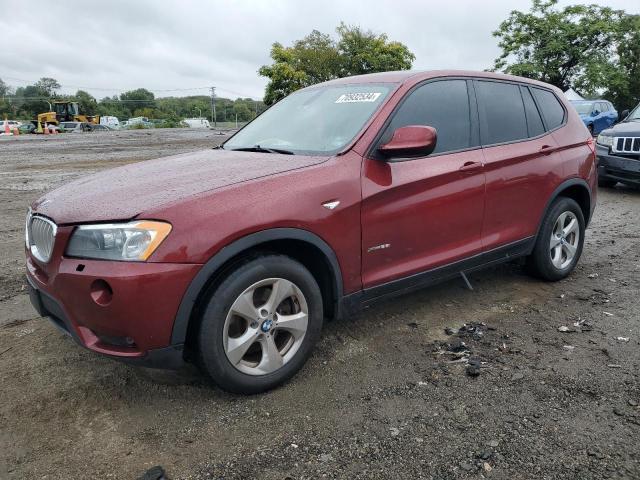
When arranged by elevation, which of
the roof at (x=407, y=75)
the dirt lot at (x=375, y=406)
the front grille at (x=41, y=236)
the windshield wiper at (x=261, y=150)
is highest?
the roof at (x=407, y=75)

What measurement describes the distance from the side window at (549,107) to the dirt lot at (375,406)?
156 centimetres

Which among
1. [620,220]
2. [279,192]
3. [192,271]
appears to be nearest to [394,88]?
[279,192]

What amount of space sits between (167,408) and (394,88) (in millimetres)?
2339

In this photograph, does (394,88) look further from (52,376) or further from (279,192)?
(52,376)

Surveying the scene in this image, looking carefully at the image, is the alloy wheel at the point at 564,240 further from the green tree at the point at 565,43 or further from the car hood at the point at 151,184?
the green tree at the point at 565,43

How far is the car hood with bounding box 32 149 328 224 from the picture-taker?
7.89ft

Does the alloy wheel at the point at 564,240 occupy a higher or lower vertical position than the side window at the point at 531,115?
lower

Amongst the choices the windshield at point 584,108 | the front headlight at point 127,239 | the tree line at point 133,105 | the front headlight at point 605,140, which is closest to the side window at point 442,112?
the front headlight at point 127,239

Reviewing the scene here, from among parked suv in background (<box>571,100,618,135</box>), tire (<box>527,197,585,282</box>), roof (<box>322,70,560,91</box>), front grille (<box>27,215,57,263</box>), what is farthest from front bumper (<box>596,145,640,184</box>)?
parked suv in background (<box>571,100,618,135</box>)

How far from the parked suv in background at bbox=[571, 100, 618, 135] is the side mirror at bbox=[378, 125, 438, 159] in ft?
60.7

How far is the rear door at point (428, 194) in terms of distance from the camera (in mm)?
2973

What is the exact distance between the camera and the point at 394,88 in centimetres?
327

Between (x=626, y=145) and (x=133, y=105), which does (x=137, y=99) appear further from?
(x=626, y=145)

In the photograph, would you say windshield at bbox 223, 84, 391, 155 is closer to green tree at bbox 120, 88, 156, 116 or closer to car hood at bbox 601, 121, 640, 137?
car hood at bbox 601, 121, 640, 137
